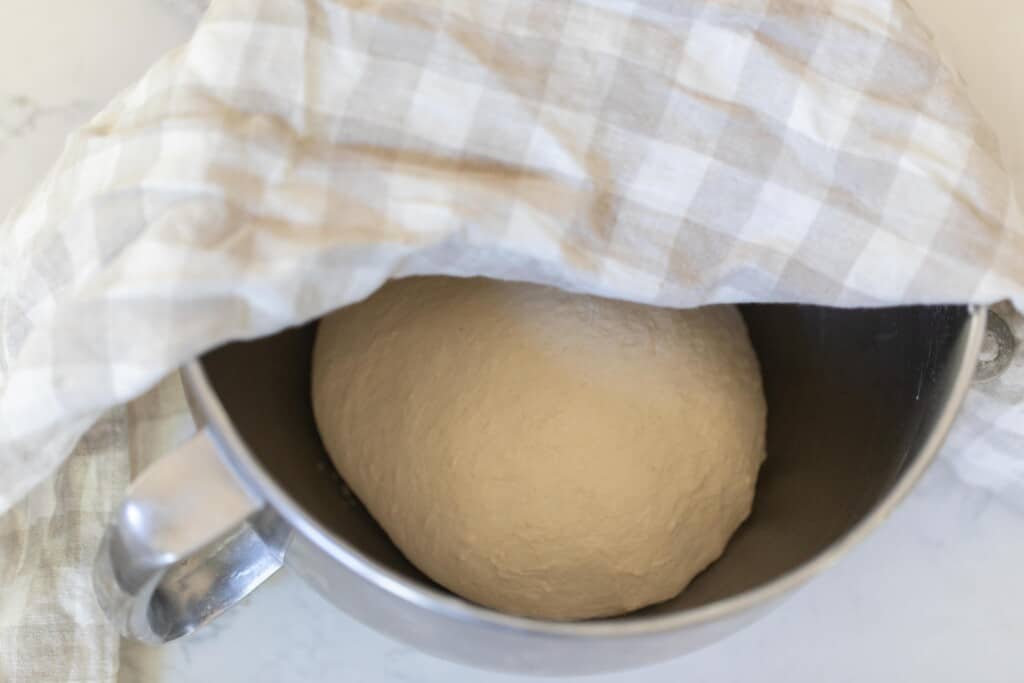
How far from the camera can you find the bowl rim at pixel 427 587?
0.37 m

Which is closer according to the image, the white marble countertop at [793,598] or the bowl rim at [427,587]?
the bowl rim at [427,587]

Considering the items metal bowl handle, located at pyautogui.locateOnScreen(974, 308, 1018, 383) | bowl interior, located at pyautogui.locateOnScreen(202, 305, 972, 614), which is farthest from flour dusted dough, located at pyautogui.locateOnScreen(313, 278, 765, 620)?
metal bowl handle, located at pyautogui.locateOnScreen(974, 308, 1018, 383)

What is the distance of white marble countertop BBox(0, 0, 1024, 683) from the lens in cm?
56

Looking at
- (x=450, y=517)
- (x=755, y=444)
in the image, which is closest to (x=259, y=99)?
(x=450, y=517)

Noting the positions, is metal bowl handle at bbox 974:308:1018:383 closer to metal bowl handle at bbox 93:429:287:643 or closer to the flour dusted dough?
the flour dusted dough

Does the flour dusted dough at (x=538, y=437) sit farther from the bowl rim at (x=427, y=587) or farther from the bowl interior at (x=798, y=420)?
the bowl rim at (x=427, y=587)

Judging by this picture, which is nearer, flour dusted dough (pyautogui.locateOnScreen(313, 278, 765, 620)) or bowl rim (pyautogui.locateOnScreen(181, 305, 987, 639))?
bowl rim (pyautogui.locateOnScreen(181, 305, 987, 639))

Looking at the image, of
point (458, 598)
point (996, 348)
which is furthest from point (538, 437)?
point (996, 348)

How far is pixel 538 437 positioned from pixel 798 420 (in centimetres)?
16

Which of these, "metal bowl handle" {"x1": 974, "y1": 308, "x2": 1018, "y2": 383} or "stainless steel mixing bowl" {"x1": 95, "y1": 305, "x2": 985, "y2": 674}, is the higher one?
"metal bowl handle" {"x1": 974, "y1": 308, "x2": 1018, "y2": 383}

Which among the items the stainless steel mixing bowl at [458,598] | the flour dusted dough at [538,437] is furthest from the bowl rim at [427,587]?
the flour dusted dough at [538,437]

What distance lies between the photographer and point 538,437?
507 millimetres

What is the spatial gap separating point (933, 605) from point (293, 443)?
0.39m

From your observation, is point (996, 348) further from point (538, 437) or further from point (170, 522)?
point (170, 522)
